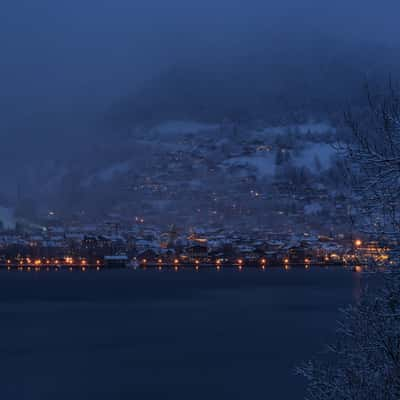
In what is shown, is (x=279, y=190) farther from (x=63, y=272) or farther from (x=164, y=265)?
(x=63, y=272)

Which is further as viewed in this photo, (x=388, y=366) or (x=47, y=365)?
(x=47, y=365)

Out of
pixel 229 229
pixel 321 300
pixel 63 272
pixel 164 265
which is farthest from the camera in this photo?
pixel 229 229

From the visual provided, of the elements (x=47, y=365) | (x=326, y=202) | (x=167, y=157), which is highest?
(x=167, y=157)

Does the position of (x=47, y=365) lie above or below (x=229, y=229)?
below

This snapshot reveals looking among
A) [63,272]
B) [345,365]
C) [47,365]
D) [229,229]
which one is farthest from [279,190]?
[345,365]

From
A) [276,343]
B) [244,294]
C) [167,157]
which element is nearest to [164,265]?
[244,294]

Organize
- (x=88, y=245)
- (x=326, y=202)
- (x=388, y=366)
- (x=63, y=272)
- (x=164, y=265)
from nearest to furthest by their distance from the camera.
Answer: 1. (x=388, y=366)
2. (x=63, y=272)
3. (x=164, y=265)
4. (x=88, y=245)
5. (x=326, y=202)
